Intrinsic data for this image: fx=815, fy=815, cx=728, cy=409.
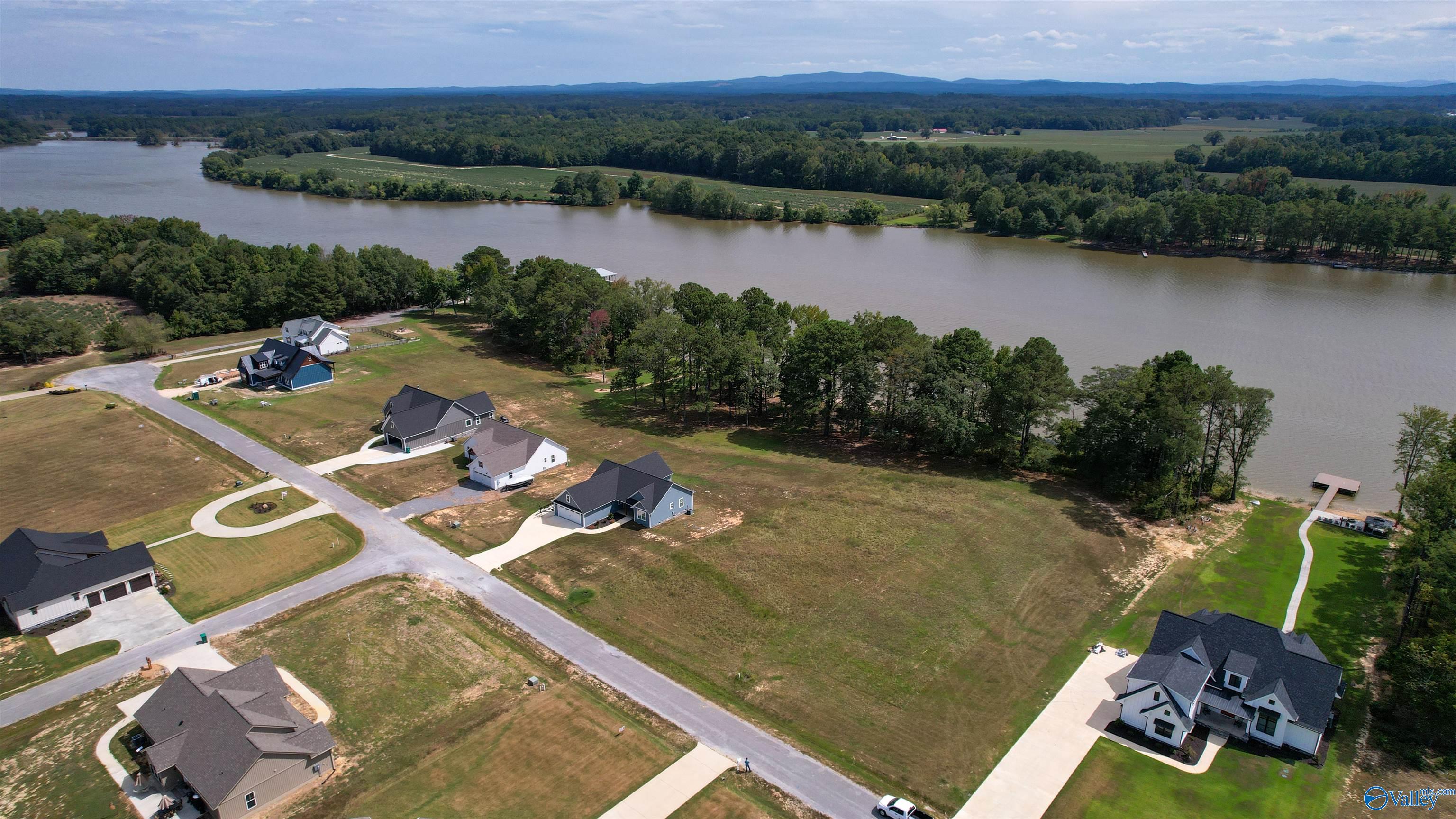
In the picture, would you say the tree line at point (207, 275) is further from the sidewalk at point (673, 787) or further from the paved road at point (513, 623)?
the sidewalk at point (673, 787)

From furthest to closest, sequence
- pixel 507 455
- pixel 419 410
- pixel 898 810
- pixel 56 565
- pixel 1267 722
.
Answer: pixel 419 410 → pixel 507 455 → pixel 56 565 → pixel 1267 722 → pixel 898 810

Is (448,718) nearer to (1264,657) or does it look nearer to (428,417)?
(428,417)

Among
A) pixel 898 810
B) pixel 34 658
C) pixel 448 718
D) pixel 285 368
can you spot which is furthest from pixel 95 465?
pixel 898 810

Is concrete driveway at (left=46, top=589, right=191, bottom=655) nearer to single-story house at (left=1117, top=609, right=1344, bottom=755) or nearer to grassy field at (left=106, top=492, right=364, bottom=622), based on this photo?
grassy field at (left=106, top=492, right=364, bottom=622)

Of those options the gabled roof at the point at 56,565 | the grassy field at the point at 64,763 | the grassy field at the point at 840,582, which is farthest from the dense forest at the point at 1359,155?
the grassy field at the point at 64,763

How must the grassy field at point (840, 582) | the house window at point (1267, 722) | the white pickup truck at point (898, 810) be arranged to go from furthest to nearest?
the grassy field at point (840, 582)
the house window at point (1267, 722)
the white pickup truck at point (898, 810)
